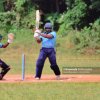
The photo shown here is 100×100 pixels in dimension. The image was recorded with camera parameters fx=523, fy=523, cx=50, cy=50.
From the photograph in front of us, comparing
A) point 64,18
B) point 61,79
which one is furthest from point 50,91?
point 64,18

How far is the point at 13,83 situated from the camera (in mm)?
14789

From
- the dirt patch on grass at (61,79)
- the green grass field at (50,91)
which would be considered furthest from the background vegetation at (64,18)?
the green grass field at (50,91)

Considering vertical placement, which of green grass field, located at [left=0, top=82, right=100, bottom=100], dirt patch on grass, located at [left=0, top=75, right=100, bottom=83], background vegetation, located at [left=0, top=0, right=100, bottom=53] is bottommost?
background vegetation, located at [left=0, top=0, right=100, bottom=53]

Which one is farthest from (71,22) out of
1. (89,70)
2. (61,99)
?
(61,99)

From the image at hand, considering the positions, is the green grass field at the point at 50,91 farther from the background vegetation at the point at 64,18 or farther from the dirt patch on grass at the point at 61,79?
the background vegetation at the point at 64,18

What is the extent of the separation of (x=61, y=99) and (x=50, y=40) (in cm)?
404

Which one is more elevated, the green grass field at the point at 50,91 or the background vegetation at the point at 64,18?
the green grass field at the point at 50,91

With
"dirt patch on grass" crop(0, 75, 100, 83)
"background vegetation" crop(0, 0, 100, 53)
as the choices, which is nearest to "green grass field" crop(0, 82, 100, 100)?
"dirt patch on grass" crop(0, 75, 100, 83)

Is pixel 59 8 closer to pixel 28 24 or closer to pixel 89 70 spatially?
pixel 28 24

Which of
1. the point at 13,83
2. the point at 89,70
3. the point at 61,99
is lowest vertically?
the point at 89,70

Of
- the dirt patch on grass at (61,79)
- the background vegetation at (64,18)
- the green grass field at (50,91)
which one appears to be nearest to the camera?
the green grass field at (50,91)

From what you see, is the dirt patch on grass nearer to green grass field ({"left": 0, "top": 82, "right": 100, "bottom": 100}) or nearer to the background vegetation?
green grass field ({"left": 0, "top": 82, "right": 100, "bottom": 100})

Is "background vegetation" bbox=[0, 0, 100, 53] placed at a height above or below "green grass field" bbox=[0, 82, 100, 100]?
below

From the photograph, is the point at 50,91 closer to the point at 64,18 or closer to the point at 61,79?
the point at 61,79
